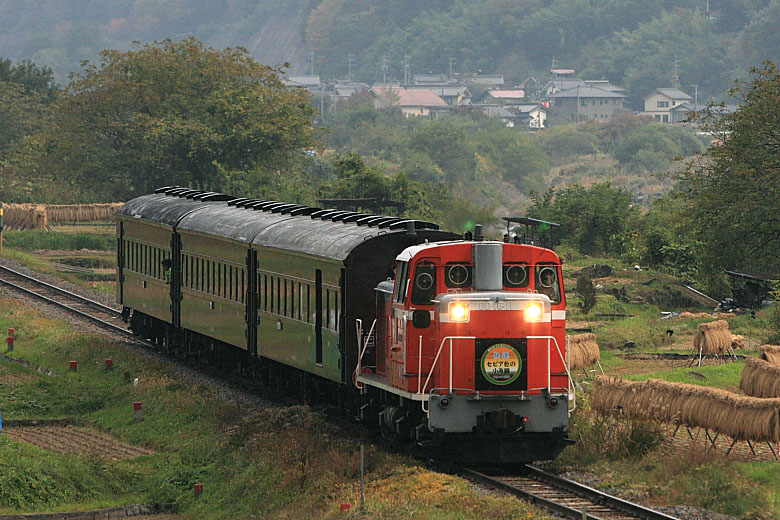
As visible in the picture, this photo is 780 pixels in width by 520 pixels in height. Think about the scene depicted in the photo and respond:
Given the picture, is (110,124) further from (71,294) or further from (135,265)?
(135,265)

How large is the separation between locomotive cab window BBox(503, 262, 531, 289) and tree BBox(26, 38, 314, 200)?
53457 millimetres

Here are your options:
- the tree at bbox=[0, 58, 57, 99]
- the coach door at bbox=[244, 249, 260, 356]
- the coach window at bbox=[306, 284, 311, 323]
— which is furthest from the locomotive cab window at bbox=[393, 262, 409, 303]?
the tree at bbox=[0, 58, 57, 99]

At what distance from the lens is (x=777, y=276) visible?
155 ft

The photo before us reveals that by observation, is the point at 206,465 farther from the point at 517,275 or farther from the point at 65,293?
the point at 65,293

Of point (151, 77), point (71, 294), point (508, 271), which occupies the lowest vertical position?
point (71, 294)

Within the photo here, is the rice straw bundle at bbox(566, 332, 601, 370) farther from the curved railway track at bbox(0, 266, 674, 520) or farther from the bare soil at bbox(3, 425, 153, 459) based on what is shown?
the bare soil at bbox(3, 425, 153, 459)

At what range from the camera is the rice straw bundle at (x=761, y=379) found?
23141 millimetres

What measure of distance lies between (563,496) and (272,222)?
11.1 m

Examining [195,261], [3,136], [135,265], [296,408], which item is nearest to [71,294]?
[135,265]

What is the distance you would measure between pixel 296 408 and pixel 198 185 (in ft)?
172

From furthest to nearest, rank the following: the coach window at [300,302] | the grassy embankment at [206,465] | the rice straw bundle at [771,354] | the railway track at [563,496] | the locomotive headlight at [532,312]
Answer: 1. the rice straw bundle at [771,354]
2. the coach window at [300,302]
3. the locomotive headlight at [532,312]
4. the grassy embankment at [206,465]
5. the railway track at [563,496]

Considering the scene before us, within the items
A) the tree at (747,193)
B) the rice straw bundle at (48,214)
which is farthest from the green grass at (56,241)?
the tree at (747,193)

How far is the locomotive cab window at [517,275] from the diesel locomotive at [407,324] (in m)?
0.02

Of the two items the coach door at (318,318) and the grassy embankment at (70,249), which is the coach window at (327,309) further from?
the grassy embankment at (70,249)
